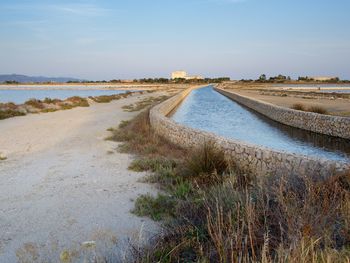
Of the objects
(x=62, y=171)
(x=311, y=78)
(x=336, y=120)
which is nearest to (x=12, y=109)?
(x=62, y=171)

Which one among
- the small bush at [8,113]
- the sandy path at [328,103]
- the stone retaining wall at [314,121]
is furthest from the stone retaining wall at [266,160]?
the small bush at [8,113]

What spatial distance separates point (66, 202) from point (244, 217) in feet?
10.4

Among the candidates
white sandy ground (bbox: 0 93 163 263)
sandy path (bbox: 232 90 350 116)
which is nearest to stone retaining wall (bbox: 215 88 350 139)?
sandy path (bbox: 232 90 350 116)

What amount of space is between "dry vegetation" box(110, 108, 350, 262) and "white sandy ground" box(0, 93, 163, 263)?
403mm

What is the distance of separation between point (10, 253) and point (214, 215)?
7.60ft

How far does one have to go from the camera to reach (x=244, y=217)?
3760 millimetres

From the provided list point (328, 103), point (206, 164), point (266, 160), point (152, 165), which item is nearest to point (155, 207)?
point (206, 164)

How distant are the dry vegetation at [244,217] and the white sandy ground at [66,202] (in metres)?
0.40

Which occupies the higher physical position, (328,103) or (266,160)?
(266,160)

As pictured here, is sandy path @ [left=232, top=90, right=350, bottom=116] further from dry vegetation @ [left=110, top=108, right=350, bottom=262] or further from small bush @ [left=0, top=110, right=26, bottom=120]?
small bush @ [left=0, top=110, right=26, bottom=120]

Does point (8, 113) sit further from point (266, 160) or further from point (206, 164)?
point (266, 160)

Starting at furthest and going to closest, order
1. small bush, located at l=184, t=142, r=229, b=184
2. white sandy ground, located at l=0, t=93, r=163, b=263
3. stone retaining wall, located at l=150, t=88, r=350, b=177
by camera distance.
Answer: small bush, located at l=184, t=142, r=229, b=184
stone retaining wall, located at l=150, t=88, r=350, b=177
white sandy ground, located at l=0, t=93, r=163, b=263

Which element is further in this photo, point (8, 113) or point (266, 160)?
point (8, 113)

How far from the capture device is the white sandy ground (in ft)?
13.6
